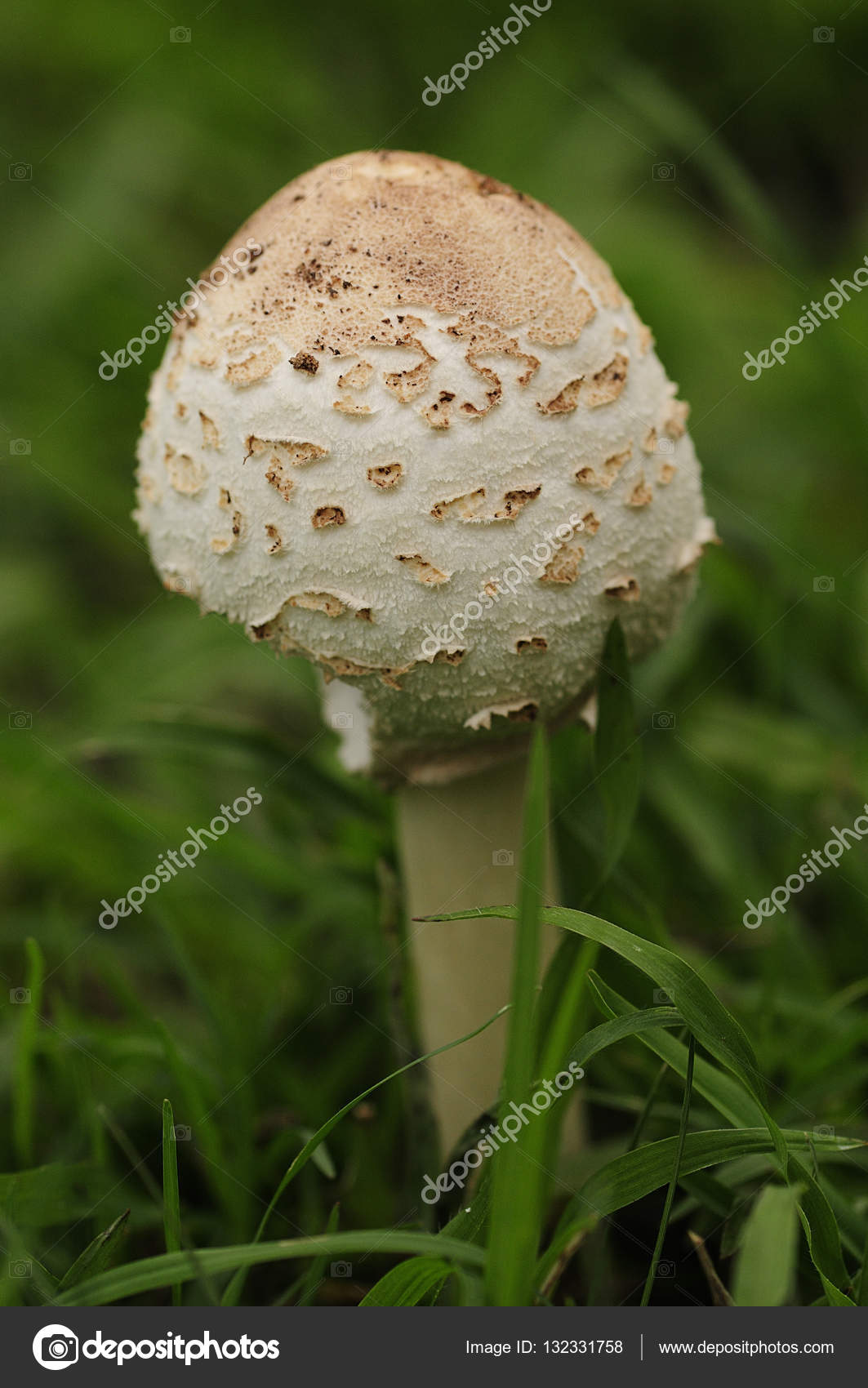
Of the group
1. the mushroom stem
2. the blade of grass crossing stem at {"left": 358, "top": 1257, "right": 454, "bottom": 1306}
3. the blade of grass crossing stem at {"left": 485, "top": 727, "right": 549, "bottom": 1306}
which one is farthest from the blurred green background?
the blade of grass crossing stem at {"left": 485, "top": 727, "right": 549, "bottom": 1306}

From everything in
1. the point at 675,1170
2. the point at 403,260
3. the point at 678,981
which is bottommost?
the point at 675,1170

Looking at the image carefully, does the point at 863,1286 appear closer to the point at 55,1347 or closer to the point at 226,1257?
the point at 226,1257

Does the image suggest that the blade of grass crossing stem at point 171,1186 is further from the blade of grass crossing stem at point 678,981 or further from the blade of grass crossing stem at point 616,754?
the blade of grass crossing stem at point 616,754

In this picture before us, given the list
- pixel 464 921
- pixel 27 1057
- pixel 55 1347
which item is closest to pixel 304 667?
pixel 464 921

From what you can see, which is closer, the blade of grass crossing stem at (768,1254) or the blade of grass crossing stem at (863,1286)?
the blade of grass crossing stem at (768,1254)

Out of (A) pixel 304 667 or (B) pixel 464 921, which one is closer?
(B) pixel 464 921

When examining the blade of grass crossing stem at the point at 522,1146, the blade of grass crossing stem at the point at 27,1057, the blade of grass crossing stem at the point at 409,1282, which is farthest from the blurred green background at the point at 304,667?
the blade of grass crossing stem at the point at 522,1146

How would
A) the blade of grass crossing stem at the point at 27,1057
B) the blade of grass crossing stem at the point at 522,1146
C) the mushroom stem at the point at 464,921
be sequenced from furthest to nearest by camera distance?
1. the mushroom stem at the point at 464,921
2. the blade of grass crossing stem at the point at 27,1057
3. the blade of grass crossing stem at the point at 522,1146
